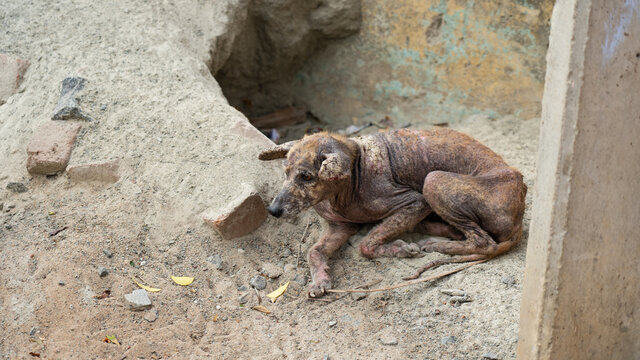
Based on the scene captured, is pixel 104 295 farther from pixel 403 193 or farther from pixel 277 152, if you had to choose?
pixel 403 193

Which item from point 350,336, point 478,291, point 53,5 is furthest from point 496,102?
point 53,5

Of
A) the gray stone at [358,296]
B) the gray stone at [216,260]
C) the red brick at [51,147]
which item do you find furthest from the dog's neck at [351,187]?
the red brick at [51,147]

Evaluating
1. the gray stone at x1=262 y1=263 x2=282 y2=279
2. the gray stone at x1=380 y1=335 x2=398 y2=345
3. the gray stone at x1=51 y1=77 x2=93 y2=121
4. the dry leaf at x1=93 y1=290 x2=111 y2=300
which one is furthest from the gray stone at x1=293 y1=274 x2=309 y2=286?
the gray stone at x1=51 y1=77 x2=93 y2=121

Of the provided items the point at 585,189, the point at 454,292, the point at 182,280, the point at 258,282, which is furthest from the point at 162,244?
the point at 585,189

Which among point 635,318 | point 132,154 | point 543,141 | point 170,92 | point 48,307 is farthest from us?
point 170,92

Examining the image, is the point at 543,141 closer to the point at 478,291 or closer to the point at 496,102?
the point at 478,291

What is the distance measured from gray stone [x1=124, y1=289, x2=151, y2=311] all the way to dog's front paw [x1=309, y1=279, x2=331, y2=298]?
0.99m

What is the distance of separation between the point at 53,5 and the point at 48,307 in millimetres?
3184

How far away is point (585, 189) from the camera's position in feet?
9.43

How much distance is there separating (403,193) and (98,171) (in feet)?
7.04

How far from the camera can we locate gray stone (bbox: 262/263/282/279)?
4.41 meters

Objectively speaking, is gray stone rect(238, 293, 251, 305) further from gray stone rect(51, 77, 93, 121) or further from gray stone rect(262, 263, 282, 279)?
gray stone rect(51, 77, 93, 121)

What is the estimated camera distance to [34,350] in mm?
3572

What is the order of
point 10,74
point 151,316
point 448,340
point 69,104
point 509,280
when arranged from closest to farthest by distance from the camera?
point 448,340 → point 151,316 → point 509,280 → point 69,104 → point 10,74
